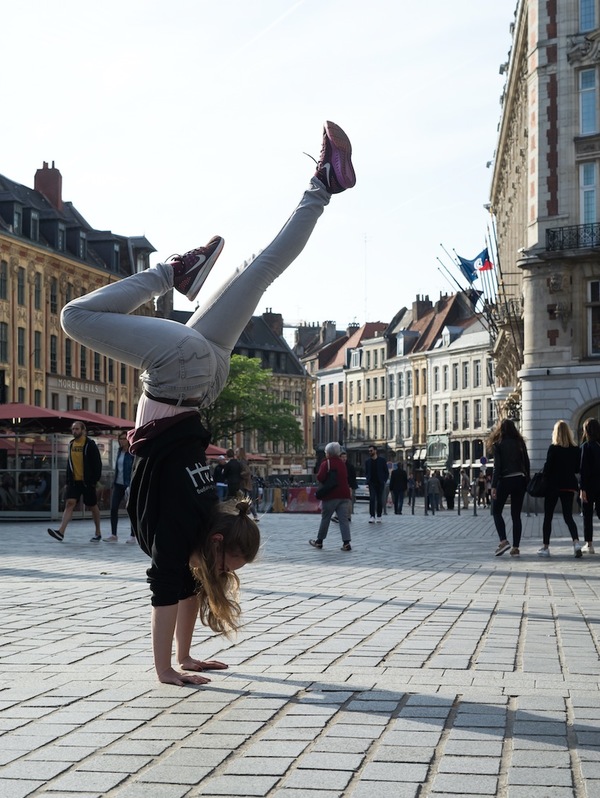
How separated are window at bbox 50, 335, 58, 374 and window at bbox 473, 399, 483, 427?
3994cm

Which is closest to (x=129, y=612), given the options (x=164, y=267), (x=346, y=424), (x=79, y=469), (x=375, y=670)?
(x=375, y=670)

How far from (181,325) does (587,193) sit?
3566cm

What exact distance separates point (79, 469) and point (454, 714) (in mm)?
14877

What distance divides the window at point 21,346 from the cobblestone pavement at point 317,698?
53761 millimetres

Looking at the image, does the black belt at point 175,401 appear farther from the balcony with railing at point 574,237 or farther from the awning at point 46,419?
the balcony with railing at point 574,237

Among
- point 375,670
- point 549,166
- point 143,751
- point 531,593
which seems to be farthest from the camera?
point 549,166

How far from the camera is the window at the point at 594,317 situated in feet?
130

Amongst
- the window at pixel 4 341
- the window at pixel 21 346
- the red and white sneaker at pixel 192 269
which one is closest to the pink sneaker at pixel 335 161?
the red and white sneaker at pixel 192 269

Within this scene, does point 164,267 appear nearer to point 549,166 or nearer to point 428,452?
point 549,166

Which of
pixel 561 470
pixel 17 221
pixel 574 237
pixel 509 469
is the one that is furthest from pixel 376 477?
pixel 17 221

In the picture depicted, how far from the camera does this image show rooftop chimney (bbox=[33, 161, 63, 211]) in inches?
2886

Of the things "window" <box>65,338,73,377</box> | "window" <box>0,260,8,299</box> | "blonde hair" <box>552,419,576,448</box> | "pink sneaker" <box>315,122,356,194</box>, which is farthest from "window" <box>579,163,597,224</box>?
"window" <box>65,338,73,377</box>

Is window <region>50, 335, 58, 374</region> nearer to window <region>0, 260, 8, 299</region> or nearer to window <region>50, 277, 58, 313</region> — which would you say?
window <region>50, 277, 58, 313</region>

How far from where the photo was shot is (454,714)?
5234 mm
